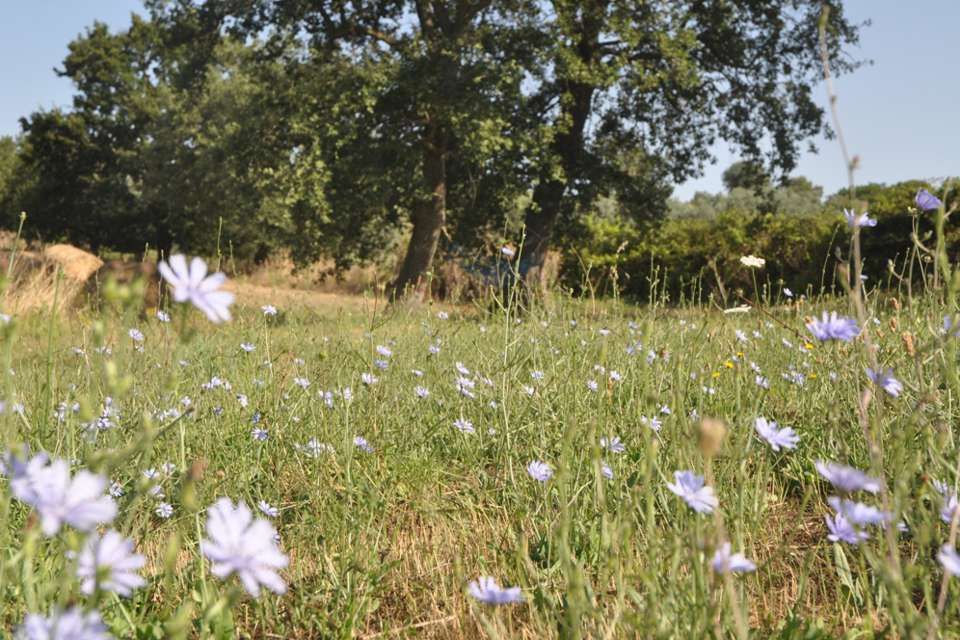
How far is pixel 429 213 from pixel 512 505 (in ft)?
30.5

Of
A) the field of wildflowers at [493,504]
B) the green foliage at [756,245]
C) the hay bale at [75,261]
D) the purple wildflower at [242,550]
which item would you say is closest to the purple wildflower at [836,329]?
the field of wildflowers at [493,504]

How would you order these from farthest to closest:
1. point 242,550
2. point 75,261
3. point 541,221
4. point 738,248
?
A: point 738,248 < point 75,261 < point 541,221 < point 242,550

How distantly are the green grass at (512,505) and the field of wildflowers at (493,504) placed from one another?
1 centimetres

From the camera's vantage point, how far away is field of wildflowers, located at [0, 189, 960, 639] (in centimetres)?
93

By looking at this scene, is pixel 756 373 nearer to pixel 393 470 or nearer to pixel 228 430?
pixel 393 470

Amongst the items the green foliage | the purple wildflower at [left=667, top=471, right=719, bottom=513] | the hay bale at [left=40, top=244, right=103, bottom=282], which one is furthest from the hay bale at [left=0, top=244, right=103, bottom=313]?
the purple wildflower at [left=667, top=471, right=719, bottom=513]

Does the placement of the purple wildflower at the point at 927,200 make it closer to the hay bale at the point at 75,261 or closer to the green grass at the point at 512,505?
the green grass at the point at 512,505

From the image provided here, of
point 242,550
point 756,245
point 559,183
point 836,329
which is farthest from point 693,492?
point 756,245

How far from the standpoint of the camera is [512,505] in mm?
2025

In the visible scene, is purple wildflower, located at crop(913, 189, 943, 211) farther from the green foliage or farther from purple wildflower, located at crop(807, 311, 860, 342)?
the green foliage

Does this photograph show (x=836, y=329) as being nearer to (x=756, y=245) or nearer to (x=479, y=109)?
(x=479, y=109)

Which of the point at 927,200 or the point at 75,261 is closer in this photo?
the point at 927,200

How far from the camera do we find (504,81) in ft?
31.1

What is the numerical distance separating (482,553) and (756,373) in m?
1.59
